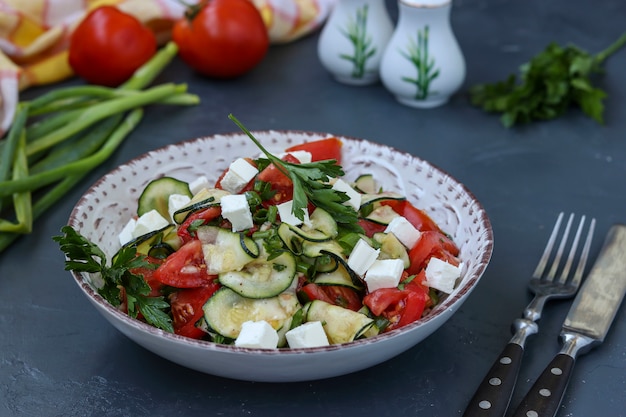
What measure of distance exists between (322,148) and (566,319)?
2.16ft

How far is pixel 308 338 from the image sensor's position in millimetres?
1312

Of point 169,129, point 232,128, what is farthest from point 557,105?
point 169,129

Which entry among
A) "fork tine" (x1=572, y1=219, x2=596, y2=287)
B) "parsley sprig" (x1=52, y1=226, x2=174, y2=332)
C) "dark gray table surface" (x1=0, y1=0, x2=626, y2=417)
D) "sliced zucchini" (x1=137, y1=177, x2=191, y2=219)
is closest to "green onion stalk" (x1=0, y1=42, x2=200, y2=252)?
"dark gray table surface" (x1=0, y1=0, x2=626, y2=417)

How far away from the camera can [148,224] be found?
1579mm

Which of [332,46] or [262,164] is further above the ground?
[262,164]

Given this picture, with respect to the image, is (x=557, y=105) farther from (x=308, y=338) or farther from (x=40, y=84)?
(x=40, y=84)

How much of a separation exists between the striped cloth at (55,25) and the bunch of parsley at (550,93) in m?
0.90

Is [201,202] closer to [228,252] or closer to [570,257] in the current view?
[228,252]

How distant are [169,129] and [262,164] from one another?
947 millimetres

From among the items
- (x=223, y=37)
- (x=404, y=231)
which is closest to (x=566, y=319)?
(x=404, y=231)

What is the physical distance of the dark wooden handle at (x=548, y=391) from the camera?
133cm

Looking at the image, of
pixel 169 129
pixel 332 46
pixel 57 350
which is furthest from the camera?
pixel 332 46

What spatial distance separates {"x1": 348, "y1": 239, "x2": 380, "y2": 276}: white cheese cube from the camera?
1.43 m

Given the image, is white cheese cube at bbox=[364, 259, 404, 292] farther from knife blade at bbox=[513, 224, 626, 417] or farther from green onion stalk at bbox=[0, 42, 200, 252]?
green onion stalk at bbox=[0, 42, 200, 252]
